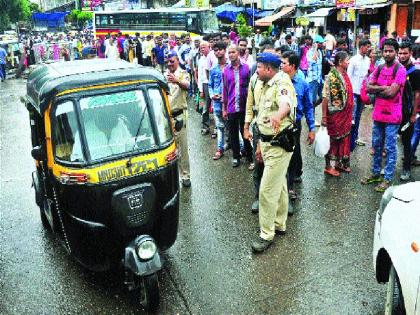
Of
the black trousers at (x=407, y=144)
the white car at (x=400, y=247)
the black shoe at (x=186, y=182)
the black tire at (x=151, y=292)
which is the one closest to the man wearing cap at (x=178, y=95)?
the black shoe at (x=186, y=182)

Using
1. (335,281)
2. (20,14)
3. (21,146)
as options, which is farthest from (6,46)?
(20,14)

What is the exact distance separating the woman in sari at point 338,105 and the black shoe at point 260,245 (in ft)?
7.58

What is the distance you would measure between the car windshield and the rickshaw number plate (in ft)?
88.0

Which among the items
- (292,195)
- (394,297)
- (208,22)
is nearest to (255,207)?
(292,195)

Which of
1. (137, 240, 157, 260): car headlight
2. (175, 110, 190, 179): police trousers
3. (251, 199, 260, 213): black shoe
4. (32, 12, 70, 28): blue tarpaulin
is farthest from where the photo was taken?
(32, 12, 70, 28): blue tarpaulin

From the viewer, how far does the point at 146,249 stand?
3.79 metres

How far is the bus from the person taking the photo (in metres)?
29.6

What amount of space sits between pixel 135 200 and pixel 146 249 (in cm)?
44

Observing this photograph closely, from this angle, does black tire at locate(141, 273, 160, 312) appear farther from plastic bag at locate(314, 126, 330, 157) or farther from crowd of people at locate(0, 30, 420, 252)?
plastic bag at locate(314, 126, 330, 157)

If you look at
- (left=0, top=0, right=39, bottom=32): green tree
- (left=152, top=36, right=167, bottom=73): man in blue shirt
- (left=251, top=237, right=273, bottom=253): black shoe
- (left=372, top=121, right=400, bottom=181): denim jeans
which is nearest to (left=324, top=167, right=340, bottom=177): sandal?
(left=372, top=121, right=400, bottom=181): denim jeans

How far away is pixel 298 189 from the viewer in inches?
256

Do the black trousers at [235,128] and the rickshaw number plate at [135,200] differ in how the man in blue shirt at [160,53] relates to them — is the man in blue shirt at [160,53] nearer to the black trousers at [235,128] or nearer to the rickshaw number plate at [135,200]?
the black trousers at [235,128]

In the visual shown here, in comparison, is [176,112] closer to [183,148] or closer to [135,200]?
[183,148]

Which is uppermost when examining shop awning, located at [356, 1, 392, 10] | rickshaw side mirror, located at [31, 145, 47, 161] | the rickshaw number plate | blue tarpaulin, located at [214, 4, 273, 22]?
blue tarpaulin, located at [214, 4, 273, 22]
